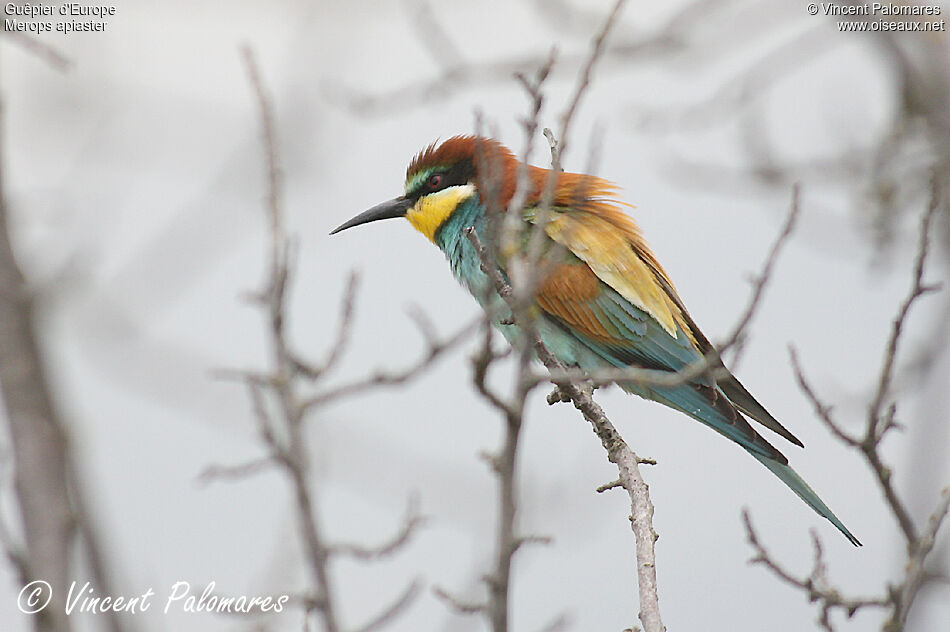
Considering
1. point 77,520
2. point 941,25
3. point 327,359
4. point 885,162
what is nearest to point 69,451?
point 77,520

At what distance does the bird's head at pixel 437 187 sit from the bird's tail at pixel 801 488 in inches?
50.7

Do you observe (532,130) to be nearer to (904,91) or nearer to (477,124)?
(477,124)

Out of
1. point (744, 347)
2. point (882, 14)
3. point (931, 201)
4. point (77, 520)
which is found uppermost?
point (882, 14)

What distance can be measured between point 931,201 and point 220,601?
5.30 feet

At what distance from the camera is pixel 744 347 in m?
1.88

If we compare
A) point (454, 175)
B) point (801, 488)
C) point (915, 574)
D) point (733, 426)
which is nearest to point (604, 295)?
point (733, 426)

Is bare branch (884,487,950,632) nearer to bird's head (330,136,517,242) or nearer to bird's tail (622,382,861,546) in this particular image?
bird's tail (622,382,861,546)

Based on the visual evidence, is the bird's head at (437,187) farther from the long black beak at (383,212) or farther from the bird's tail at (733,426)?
the bird's tail at (733,426)

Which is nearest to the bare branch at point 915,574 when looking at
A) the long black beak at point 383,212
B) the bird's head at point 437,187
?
the bird's head at point 437,187

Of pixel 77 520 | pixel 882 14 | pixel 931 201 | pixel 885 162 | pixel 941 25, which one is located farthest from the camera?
pixel 885 162

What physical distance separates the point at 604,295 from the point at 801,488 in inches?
36.3

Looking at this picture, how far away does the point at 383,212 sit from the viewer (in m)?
4.27

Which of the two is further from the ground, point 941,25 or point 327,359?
point 941,25

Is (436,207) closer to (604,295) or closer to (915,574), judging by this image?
(604,295)
